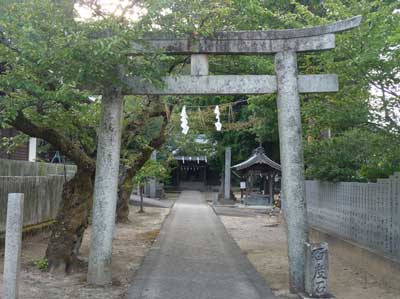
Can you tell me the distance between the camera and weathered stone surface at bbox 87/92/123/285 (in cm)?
883

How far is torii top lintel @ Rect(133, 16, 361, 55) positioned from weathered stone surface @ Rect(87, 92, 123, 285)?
4.61 ft

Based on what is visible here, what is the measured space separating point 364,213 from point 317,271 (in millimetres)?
3898

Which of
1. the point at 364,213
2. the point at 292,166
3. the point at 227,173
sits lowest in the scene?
the point at 364,213

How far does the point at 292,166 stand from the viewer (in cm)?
873

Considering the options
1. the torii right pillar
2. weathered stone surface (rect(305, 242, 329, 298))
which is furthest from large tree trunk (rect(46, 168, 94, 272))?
weathered stone surface (rect(305, 242, 329, 298))

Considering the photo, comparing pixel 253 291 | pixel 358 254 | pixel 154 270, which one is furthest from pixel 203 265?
pixel 358 254

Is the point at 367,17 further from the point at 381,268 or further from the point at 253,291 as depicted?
the point at 253,291

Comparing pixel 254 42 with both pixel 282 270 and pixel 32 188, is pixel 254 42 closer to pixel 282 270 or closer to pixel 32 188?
pixel 282 270

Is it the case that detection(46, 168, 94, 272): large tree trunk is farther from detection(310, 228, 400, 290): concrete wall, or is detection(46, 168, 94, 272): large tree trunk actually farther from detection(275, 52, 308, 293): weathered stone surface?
detection(310, 228, 400, 290): concrete wall

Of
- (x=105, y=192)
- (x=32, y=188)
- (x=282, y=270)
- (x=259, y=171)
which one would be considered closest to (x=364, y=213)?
(x=282, y=270)

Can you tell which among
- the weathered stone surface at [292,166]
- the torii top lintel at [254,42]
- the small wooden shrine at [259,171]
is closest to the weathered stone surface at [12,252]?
the torii top lintel at [254,42]

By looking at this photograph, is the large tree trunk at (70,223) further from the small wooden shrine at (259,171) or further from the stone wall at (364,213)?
the small wooden shrine at (259,171)

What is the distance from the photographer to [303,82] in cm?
905

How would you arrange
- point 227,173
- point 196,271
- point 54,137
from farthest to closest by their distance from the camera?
point 227,173 < point 196,271 < point 54,137
